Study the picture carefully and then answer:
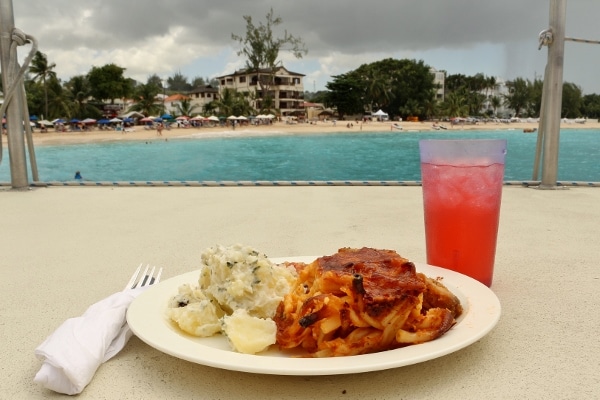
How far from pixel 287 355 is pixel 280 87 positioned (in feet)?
178

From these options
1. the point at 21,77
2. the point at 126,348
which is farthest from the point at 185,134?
the point at 126,348

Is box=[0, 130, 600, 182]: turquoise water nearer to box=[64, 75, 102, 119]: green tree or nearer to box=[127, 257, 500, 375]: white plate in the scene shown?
box=[64, 75, 102, 119]: green tree

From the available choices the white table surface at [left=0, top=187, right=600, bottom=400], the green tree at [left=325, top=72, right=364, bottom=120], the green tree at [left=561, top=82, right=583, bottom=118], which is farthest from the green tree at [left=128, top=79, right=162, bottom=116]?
the white table surface at [left=0, top=187, right=600, bottom=400]

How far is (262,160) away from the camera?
26750mm

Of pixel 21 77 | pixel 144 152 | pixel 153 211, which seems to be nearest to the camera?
pixel 153 211

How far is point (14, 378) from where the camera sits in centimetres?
97

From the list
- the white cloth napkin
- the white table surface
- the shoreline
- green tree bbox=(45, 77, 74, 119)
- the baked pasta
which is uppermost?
green tree bbox=(45, 77, 74, 119)

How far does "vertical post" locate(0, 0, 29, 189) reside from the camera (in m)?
3.52

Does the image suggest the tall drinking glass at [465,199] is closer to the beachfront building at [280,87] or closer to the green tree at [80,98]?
the green tree at [80,98]

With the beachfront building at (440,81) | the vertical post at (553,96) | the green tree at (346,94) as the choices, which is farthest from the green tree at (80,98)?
the vertical post at (553,96)

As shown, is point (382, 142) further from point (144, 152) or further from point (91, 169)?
point (91, 169)

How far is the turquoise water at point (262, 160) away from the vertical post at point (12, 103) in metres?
15.3

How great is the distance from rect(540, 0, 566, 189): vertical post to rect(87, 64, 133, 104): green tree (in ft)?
153

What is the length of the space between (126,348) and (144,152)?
28.9m
